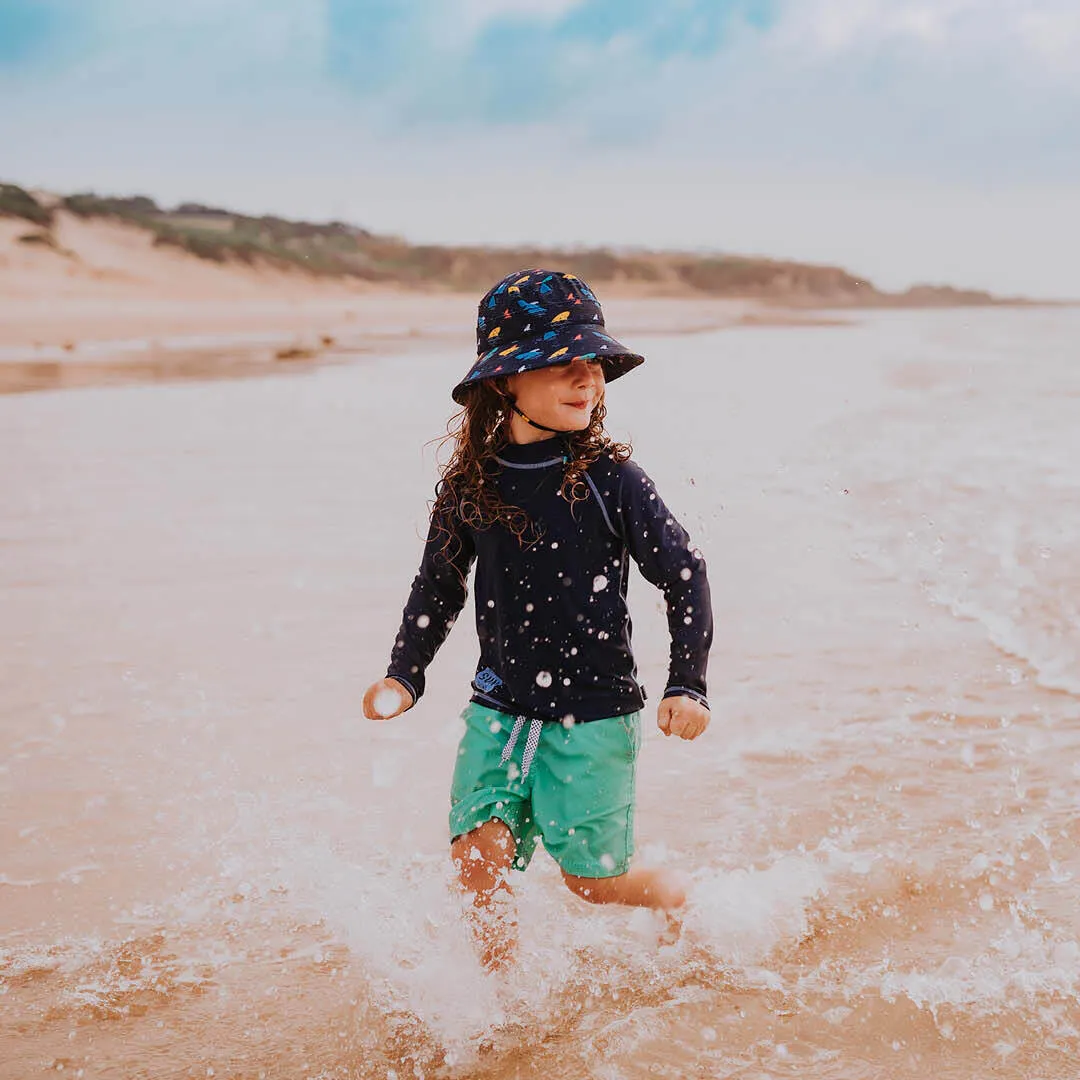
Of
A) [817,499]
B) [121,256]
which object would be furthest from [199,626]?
[121,256]

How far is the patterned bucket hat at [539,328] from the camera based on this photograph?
2.63 meters

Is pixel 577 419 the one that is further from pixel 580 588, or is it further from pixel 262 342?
pixel 262 342

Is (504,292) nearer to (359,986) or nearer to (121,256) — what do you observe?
(359,986)

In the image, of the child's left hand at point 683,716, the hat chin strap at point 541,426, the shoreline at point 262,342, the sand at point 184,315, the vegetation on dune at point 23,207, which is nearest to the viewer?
the child's left hand at point 683,716

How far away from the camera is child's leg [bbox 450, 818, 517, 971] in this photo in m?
2.68

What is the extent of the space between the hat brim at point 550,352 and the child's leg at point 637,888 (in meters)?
→ 1.06

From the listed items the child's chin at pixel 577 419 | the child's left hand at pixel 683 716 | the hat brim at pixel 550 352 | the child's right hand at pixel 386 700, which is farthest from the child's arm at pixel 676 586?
the child's right hand at pixel 386 700

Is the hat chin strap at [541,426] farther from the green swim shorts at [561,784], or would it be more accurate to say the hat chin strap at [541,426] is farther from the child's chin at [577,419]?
the green swim shorts at [561,784]

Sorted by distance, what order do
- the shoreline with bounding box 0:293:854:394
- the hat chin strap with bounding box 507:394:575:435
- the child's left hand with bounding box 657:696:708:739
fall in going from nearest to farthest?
1. the child's left hand with bounding box 657:696:708:739
2. the hat chin strap with bounding box 507:394:575:435
3. the shoreline with bounding box 0:293:854:394

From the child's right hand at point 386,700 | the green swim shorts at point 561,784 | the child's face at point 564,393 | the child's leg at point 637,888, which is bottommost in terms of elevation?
the child's leg at point 637,888

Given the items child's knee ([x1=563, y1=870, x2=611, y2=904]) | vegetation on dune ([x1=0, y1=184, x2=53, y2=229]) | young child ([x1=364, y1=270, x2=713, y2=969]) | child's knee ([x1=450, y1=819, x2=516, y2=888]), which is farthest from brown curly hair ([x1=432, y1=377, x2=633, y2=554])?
vegetation on dune ([x1=0, y1=184, x2=53, y2=229])

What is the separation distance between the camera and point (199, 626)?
5.34 metres

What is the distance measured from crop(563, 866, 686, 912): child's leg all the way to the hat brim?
41.7 inches

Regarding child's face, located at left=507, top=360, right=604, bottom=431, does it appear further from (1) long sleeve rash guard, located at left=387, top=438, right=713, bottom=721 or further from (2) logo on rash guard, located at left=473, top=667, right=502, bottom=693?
(2) logo on rash guard, located at left=473, top=667, right=502, bottom=693
